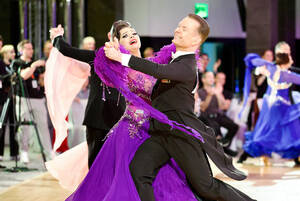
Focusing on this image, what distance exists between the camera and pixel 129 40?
3.98m

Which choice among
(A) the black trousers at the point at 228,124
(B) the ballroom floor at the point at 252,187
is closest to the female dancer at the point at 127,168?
(B) the ballroom floor at the point at 252,187

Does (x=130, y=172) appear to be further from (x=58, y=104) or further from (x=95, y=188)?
(x=58, y=104)

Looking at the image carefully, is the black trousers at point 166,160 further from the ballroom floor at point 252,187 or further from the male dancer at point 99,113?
the ballroom floor at point 252,187

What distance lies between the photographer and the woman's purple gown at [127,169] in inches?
132

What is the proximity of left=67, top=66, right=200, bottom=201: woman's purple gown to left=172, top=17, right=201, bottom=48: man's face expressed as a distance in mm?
350

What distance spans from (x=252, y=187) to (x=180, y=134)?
9.15ft

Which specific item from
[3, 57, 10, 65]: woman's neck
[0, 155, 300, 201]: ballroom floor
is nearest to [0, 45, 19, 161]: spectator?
[3, 57, 10, 65]: woman's neck

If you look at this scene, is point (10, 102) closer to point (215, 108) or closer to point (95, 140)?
point (215, 108)

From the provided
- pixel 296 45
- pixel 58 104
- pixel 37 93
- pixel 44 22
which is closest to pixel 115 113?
pixel 58 104

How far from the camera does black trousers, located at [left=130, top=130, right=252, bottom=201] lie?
327cm

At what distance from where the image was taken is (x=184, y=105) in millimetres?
3365

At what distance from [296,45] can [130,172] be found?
388 inches

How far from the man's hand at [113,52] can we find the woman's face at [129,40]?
65cm

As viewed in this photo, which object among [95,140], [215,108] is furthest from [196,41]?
[215,108]
